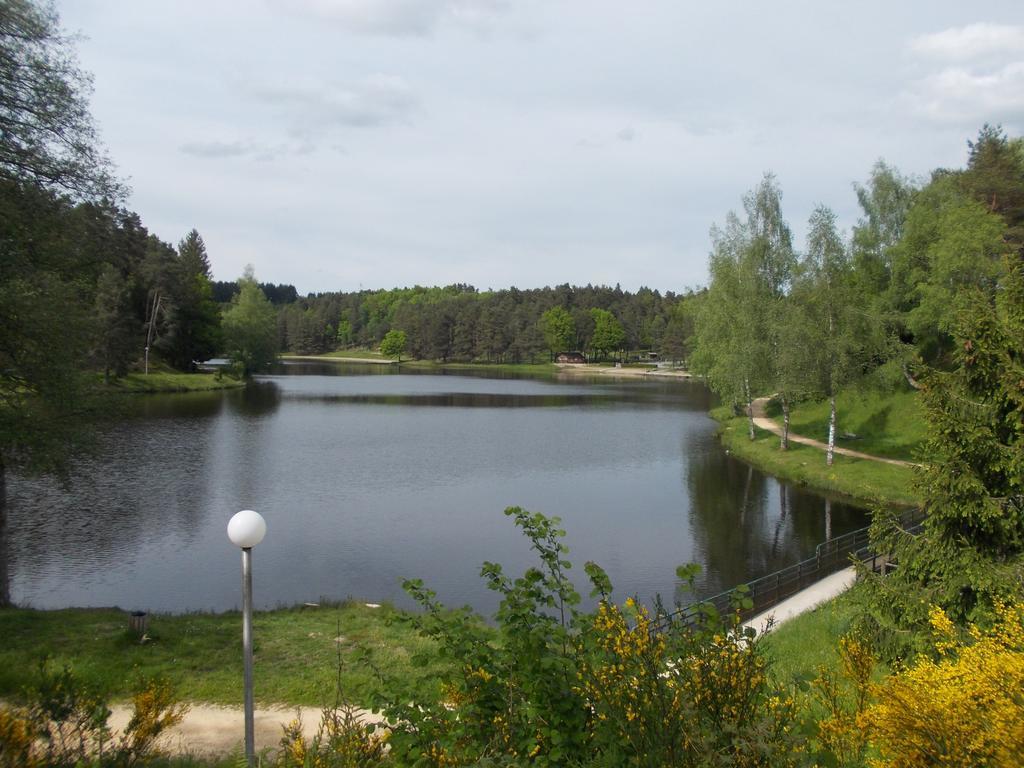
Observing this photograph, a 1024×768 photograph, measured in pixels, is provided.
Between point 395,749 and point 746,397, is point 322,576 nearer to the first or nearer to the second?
point 395,749

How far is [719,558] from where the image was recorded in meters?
19.9

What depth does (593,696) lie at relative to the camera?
404cm

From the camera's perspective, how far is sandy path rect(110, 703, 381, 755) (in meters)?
7.87

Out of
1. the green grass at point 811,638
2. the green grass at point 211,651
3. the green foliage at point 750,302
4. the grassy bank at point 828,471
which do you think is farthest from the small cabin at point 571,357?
the green grass at point 211,651

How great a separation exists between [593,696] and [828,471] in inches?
1099

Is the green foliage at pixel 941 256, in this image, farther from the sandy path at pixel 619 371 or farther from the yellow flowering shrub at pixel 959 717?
the sandy path at pixel 619 371

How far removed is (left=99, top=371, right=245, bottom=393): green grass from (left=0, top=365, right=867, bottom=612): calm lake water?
16287 mm

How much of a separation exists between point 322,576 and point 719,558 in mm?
10852

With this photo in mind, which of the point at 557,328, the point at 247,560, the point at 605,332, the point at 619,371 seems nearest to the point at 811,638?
the point at 247,560

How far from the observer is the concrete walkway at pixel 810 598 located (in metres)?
13.8

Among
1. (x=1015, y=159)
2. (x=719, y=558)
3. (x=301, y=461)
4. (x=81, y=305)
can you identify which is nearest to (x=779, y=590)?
(x=719, y=558)

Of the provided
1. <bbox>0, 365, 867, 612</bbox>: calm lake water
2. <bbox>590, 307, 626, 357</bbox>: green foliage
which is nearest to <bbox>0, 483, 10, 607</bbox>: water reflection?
<bbox>0, 365, 867, 612</bbox>: calm lake water

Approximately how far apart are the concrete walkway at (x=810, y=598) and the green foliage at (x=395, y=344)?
4912 inches

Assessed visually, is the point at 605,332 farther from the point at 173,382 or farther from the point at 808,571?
the point at 808,571
